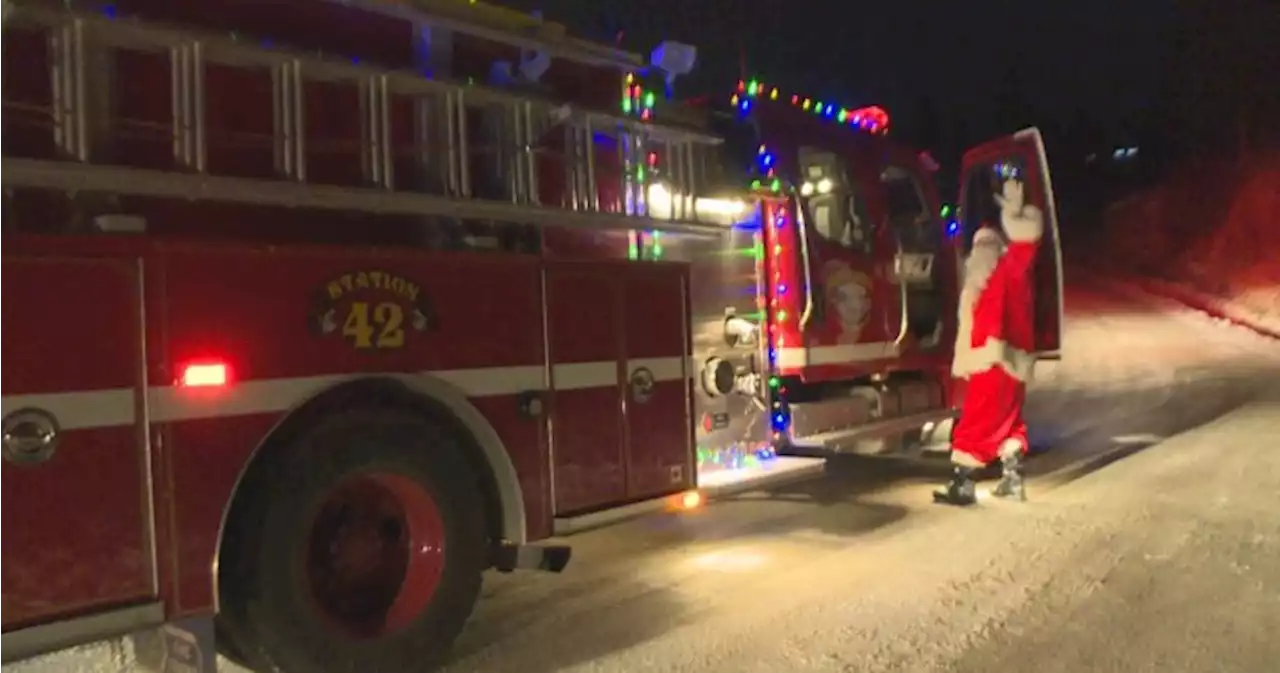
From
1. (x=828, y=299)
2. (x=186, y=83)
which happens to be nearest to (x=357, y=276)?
(x=186, y=83)

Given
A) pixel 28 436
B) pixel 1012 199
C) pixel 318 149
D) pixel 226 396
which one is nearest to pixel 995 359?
pixel 1012 199

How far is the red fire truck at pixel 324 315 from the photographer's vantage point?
3.45 m

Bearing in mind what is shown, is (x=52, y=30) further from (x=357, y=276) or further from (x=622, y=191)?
(x=622, y=191)

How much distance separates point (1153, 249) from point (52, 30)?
42.1 m

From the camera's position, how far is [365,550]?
443 cm

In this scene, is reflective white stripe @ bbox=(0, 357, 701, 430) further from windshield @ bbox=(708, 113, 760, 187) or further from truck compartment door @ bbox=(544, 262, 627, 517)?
windshield @ bbox=(708, 113, 760, 187)

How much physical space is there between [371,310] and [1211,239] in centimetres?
3707

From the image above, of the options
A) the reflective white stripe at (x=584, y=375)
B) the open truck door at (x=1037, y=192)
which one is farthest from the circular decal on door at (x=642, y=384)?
the open truck door at (x=1037, y=192)

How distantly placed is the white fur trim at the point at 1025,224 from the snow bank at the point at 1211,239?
1896 centimetres

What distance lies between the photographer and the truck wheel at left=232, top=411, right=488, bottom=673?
3957 millimetres

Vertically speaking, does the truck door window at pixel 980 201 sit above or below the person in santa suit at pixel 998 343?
above

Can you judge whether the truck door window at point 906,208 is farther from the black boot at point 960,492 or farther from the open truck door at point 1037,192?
the black boot at point 960,492

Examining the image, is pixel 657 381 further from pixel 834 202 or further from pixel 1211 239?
pixel 1211 239

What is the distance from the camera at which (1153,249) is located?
40750 millimetres
